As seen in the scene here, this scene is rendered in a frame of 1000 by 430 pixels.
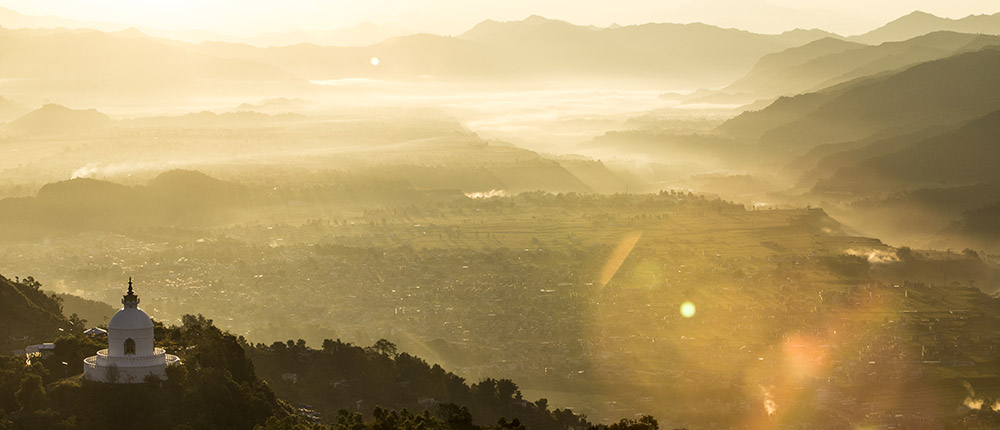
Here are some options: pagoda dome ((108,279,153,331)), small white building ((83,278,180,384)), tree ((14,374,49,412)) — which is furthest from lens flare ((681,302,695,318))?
tree ((14,374,49,412))

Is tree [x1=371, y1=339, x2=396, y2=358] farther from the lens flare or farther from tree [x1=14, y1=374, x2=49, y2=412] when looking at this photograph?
the lens flare

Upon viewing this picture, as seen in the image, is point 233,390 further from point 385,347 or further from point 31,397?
point 385,347

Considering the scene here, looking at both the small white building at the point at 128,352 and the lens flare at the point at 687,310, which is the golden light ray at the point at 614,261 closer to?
the lens flare at the point at 687,310


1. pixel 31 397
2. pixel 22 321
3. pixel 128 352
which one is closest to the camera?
pixel 31 397

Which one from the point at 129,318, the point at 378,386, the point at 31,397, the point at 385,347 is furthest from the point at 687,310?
the point at 31,397

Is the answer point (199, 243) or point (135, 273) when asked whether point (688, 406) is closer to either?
point (135, 273)

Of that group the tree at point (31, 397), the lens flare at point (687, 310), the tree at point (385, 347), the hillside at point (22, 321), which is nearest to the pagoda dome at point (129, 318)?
the tree at point (31, 397)

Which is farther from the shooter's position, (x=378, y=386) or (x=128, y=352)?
(x=378, y=386)
